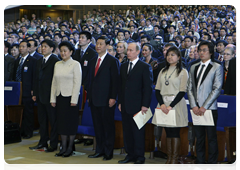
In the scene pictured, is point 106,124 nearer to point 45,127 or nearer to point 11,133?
point 45,127

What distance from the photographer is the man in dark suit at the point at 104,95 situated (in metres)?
3.31

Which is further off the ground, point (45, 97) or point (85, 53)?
point (85, 53)

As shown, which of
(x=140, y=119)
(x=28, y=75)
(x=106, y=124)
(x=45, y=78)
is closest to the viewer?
(x=140, y=119)

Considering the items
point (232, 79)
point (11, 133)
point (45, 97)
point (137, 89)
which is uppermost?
point (232, 79)

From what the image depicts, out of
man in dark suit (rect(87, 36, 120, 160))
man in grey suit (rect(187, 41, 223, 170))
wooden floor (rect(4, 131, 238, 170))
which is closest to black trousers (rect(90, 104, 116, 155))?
man in dark suit (rect(87, 36, 120, 160))

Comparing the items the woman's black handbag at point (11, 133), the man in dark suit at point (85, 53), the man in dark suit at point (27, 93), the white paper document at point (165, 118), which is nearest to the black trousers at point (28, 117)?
the man in dark suit at point (27, 93)

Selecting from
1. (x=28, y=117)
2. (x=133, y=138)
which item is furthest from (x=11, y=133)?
(x=133, y=138)

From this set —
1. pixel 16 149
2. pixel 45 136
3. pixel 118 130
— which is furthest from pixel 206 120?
pixel 16 149

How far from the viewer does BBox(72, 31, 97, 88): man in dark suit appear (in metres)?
4.50

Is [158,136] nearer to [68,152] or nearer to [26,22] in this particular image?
[68,152]

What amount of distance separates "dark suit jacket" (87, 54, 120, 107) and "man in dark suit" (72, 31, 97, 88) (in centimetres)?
108

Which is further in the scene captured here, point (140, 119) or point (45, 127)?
point (45, 127)

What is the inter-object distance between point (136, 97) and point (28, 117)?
2006mm

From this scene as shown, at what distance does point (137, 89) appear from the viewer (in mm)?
3152
